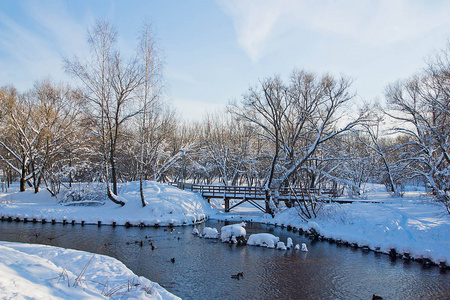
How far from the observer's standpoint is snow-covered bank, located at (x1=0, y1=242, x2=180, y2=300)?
5.46m

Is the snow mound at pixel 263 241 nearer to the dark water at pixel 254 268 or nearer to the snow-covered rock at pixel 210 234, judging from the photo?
the dark water at pixel 254 268

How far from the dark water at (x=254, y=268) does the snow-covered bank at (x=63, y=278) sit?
6.10 feet

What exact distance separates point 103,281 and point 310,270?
8.61 m

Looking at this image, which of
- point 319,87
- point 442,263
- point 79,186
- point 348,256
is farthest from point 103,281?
point 319,87

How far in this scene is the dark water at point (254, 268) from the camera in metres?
10.6

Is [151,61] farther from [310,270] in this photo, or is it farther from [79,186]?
→ [310,270]

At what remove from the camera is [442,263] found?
13.9 metres

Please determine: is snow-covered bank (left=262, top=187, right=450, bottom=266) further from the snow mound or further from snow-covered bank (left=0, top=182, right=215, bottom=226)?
snow-covered bank (left=0, top=182, right=215, bottom=226)

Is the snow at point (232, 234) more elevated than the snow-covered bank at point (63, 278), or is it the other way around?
the snow-covered bank at point (63, 278)

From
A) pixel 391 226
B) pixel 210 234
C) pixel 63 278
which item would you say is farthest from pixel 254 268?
pixel 391 226

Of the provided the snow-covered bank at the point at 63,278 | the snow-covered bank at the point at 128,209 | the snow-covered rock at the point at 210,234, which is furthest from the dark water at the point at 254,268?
the snow-covered bank at the point at 128,209

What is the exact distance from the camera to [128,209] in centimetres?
2484

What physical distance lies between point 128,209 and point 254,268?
15031 millimetres

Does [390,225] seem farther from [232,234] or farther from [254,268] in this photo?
[254,268]
